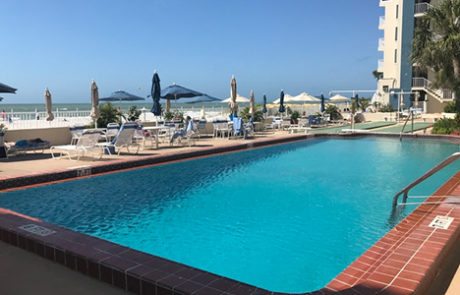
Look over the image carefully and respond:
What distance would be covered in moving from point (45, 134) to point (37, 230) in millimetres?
9174

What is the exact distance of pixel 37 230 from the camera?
4.18 metres

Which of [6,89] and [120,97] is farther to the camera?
[120,97]

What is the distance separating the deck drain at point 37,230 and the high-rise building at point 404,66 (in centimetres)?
3018

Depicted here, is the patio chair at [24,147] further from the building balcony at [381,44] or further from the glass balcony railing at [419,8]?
the building balcony at [381,44]

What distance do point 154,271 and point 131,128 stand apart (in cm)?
792

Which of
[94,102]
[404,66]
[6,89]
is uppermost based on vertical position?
[404,66]

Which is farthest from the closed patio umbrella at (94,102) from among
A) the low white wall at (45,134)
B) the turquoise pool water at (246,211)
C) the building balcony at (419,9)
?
the building balcony at (419,9)

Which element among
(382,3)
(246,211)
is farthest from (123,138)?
(382,3)

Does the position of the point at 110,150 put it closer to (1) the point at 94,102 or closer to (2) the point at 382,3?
(1) the point at 94,102

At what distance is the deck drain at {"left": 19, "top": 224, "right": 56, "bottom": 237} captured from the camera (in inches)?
160

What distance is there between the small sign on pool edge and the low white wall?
11.2 meters

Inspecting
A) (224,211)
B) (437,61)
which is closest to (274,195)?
(224,211)

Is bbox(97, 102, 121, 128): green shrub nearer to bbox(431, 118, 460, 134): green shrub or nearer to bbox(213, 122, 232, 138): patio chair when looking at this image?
bbox(213, 122, 232, 138): patio chair

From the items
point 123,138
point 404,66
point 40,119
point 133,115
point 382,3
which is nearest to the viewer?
point 123,138
